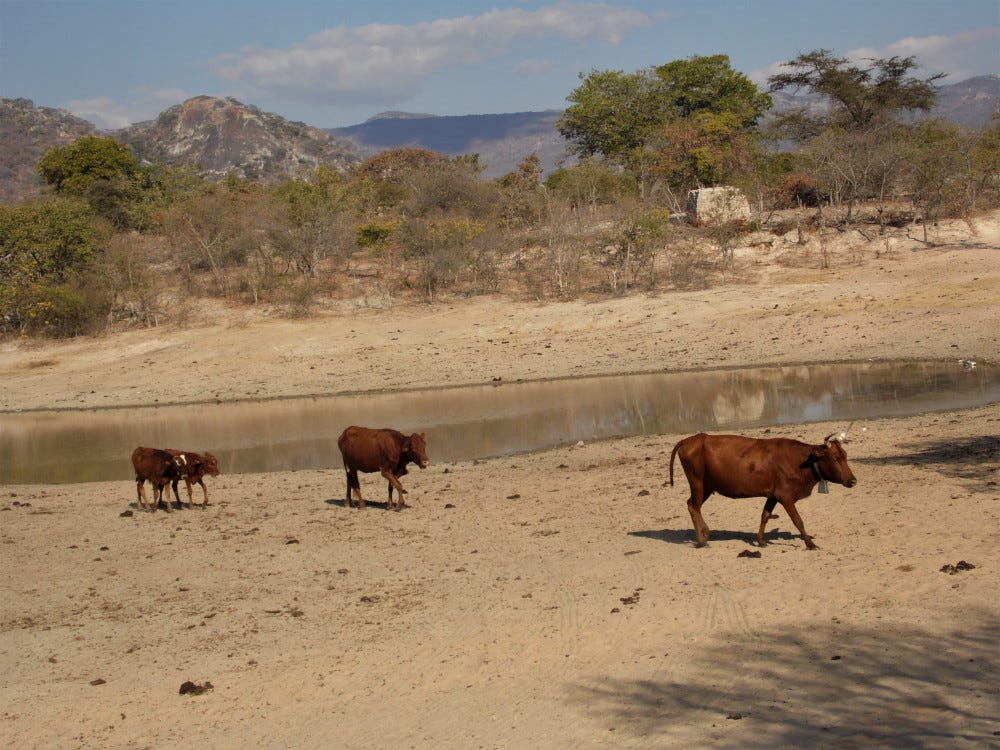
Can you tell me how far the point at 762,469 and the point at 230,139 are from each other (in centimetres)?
13676

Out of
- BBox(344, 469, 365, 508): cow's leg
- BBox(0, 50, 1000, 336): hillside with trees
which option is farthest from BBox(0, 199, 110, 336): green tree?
BBox(344, 469, 365, 508): cow's leg

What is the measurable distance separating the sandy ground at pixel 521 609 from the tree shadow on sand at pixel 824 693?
0.02m

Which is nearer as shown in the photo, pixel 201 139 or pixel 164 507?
pixel 164 507

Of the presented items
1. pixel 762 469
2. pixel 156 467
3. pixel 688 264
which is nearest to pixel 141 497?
pixel 156 467

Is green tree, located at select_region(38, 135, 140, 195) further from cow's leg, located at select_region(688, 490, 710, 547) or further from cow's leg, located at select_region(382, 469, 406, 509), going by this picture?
cow's leg, located at select_region(688, 490, 710, 547)

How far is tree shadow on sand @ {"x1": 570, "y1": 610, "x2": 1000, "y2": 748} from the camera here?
6914 mm

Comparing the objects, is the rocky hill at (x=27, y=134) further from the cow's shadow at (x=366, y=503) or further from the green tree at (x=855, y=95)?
the cow's shadow at (x=366, y=503)

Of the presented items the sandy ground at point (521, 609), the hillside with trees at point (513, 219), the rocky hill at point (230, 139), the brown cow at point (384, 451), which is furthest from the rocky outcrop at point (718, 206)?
the rocky hill at point (230, 139)

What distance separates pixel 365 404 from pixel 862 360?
487 inches

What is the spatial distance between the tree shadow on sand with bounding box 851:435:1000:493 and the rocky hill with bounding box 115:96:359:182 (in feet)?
386

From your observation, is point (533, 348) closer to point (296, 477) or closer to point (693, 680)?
point (296, 477)

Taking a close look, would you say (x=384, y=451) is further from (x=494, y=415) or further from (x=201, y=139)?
(x=201, y=139)

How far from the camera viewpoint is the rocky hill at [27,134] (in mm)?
110938

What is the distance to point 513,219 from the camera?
144 feet
